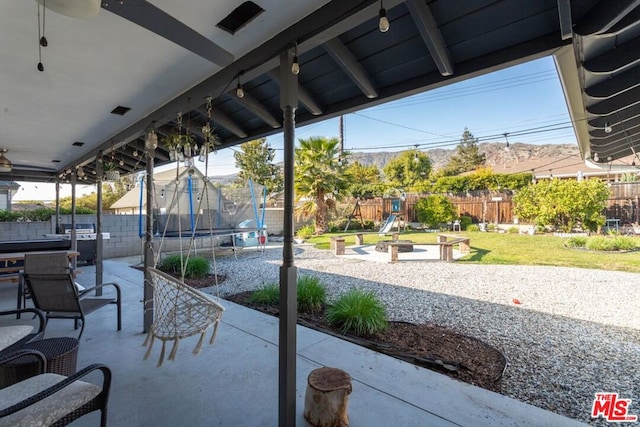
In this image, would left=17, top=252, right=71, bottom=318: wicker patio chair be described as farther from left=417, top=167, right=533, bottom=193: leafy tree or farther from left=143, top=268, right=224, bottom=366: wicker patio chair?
left=417, top=167, right=533, bottom=193: leafy tree

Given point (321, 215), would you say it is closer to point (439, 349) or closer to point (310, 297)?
point (310, 297)

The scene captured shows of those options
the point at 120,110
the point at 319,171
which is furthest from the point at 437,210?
the point at 120,110

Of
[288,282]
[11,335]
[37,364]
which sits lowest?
[37,364]

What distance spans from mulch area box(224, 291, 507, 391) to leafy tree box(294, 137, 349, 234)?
8.46 m

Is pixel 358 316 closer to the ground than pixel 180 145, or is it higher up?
closer to the ground

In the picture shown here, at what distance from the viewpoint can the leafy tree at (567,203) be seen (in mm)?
9117

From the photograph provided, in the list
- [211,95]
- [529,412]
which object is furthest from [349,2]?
[529,412]

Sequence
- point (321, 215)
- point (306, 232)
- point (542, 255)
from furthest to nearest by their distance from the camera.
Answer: point (306, 232), point (321, 215), point (542, 255)

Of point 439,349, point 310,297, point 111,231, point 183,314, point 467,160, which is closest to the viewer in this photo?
point 183,314

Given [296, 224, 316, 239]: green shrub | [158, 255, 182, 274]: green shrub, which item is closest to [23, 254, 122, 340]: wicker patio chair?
[158, 255, 182, 274]: green shrub

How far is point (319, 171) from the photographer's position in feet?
38.2

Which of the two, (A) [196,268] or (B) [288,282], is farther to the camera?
(A) [196,268]

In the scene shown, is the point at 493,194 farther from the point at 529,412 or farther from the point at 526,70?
the point at 526,70

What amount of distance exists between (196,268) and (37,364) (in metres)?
4.40
